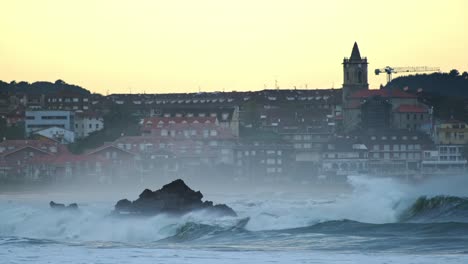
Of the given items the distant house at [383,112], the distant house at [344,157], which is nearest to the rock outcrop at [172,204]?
the distant house at [344,157]

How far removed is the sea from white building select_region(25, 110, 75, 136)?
81.9m

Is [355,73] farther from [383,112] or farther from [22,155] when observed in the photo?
[22,155]

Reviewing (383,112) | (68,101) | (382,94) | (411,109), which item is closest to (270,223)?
(383,112)

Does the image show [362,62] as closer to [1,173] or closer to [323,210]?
[1,173]

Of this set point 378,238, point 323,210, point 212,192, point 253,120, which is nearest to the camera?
point 378,238

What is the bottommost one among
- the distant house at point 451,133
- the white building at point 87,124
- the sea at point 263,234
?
the sea at point 263,234

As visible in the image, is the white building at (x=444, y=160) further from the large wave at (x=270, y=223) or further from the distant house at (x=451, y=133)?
the large wave at (x=270, y=223)

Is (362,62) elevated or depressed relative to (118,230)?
elevated

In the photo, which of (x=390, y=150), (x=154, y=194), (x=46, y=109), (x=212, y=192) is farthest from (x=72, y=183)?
(x=154, y=194)

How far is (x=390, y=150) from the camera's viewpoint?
5404 inches

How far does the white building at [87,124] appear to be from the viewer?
158m

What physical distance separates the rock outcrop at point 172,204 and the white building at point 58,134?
8061cm

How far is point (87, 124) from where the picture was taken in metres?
158

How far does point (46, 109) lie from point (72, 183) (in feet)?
129
